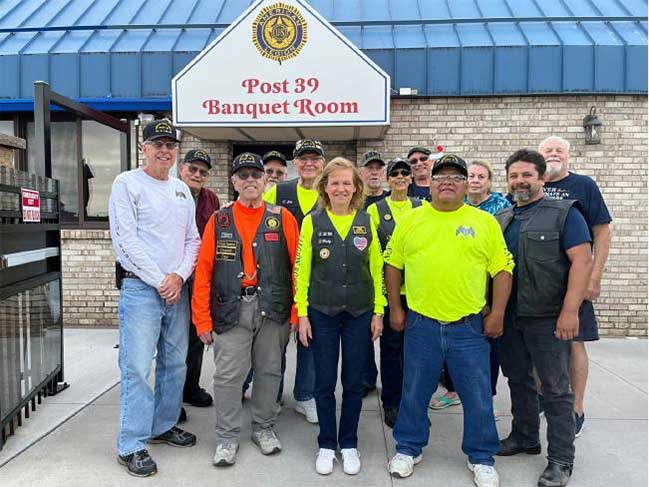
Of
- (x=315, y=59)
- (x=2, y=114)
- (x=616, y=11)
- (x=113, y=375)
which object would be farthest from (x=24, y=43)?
(x=616, y=11)

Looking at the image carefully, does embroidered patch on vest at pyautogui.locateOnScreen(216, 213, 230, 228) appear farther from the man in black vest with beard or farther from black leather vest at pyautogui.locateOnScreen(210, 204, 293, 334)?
the man in black vest with beard

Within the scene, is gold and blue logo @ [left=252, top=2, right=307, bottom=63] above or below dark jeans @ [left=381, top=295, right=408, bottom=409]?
above

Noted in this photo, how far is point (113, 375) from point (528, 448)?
3.62 metres

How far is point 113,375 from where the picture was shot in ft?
15.6

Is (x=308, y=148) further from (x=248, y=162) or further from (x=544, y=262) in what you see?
(x=544, y=262)

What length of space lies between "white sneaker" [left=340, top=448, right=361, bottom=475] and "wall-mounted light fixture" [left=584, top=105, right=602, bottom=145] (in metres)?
5.07

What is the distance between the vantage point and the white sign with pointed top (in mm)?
5195

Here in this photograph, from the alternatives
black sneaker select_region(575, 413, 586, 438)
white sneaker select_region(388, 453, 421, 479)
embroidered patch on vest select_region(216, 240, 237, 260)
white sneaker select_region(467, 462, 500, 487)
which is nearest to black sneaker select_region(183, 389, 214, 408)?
embroidered patch on vest select_region(216, 240, 237, 260)

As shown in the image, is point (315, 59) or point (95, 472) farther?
point (315, 59)

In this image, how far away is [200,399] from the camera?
4000mm

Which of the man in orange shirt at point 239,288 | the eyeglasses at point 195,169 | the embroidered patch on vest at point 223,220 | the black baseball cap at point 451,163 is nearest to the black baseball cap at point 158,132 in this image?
the man in orange shirt at point 239,288

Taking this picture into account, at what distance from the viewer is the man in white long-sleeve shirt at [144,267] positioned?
2.93 metres

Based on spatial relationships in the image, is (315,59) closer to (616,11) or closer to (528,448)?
(528,448)

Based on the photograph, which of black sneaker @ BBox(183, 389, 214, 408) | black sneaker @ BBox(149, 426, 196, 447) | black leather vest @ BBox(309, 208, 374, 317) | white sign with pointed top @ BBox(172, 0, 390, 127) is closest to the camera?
black leather vest @ BBox(309, 208, 374, 317)
